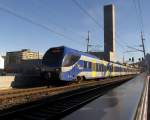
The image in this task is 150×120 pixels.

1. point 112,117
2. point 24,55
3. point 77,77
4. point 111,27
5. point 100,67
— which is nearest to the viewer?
point 112,117

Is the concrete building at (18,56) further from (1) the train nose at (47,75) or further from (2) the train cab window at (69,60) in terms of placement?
(1) the train nose at (47,75)

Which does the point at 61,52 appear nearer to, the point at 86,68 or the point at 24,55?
the point at 86,68

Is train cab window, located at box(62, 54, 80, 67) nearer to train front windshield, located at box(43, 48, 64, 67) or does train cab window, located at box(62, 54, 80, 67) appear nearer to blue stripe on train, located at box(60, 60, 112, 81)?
train front windshield, located at box(43, 48, 64, 67)

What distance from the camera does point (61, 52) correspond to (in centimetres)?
2517

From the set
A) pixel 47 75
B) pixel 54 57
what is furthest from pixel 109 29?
pixel 47 75

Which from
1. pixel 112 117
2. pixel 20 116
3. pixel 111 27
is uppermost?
pixel 111 27

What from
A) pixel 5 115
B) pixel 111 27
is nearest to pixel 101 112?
pixel 5 115

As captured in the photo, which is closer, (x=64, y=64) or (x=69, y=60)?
(x=64, y=64)

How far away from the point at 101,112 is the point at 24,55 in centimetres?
13280

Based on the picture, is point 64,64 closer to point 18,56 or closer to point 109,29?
point 18,56

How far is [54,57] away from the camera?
25.6 meters

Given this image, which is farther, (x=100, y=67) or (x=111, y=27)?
(x=111, y=27)

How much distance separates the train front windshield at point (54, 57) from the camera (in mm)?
25000

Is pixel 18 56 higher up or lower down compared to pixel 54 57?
higher up
